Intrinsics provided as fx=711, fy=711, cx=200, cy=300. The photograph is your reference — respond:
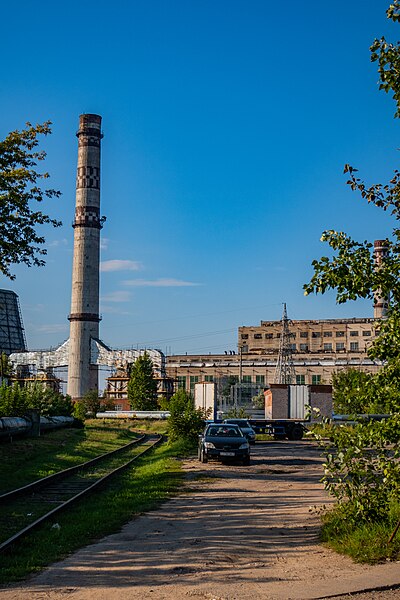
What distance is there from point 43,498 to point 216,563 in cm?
878

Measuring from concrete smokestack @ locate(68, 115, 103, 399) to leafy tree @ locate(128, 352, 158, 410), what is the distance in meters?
14.6

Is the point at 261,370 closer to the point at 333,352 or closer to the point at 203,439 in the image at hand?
the point at 333,352

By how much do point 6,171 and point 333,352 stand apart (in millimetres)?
111862

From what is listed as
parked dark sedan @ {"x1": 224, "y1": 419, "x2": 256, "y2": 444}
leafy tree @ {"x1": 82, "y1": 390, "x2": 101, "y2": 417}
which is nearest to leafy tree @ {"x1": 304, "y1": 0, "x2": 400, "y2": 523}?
parked dark sedan @ {"x1": 224, "y1": 419, "x2": 256, "y2": 444}

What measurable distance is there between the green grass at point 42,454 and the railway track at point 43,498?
0.77 metres

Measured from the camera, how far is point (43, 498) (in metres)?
17.6

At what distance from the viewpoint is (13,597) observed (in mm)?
8039

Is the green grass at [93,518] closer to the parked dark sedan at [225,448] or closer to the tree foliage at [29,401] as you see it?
the parked dark sedan at [225,448]

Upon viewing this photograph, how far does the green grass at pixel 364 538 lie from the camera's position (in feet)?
31.9

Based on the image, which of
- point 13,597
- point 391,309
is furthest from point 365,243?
point 13,597

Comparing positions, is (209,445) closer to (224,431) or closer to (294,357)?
(224,431)

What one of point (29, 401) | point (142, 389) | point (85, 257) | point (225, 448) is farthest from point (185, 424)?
point (85, 257)

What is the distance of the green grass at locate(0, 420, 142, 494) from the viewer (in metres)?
22.2

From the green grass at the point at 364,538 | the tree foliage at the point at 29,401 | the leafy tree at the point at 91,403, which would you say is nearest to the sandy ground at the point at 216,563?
the green grass at the point at 364,538
